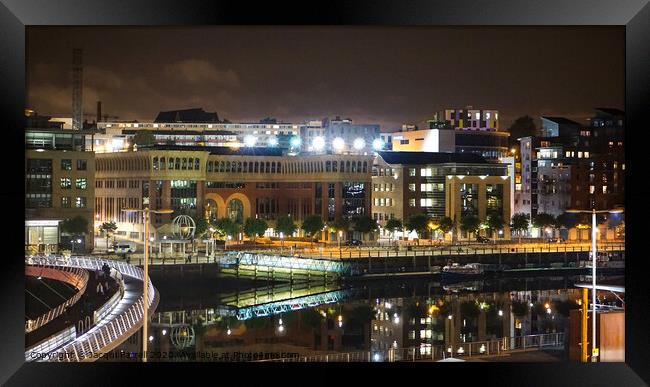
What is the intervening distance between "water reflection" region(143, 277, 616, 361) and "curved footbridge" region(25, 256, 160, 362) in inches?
25.7

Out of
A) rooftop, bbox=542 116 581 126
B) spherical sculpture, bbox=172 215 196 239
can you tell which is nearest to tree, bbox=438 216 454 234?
rooftop, bbox=542 116 581 126

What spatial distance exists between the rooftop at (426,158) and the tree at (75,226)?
7.54 meters

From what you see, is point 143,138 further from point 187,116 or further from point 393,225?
point 187,116

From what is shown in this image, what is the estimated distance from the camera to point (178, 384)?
570 centimetres

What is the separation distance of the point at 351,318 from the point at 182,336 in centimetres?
267

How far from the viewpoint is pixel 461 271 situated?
59.2 ft

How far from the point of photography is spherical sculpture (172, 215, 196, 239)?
1690 cm

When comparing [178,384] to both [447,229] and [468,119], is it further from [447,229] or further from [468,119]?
[468,119]

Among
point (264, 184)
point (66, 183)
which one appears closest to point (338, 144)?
point (264, 184)

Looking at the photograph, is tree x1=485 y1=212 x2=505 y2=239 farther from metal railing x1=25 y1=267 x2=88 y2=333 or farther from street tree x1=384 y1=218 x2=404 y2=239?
metal railing x1=25 y1=267 x2=88 y2=333

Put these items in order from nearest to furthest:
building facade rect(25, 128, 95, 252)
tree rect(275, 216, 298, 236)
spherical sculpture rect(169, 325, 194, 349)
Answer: spherical sculpture rect(169, 325, 194, 349) → building facade rect(25, 128, 95, 252) → tree rect(275, 216, 298, 236)
